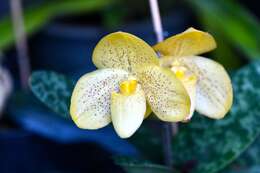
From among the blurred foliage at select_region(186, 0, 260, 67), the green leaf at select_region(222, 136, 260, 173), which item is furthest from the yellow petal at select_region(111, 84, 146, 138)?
the blurred foliage at select_region(186, 0, 260, 67)

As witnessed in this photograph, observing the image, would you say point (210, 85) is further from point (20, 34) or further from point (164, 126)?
point (20, 34)

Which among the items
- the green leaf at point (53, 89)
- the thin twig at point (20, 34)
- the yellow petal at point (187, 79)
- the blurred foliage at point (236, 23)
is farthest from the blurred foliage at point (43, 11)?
the yellow petal at point (187, 79)

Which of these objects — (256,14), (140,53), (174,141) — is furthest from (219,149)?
(256,14)

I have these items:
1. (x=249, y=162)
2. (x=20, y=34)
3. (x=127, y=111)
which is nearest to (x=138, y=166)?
(x=127, y=111)

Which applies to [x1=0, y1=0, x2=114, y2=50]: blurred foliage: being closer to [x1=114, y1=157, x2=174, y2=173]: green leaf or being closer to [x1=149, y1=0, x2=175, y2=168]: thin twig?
[x1=149, y1=0, x2=175, y2=168]: thin twig

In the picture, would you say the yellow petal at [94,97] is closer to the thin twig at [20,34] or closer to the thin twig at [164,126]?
the thin twig at [164,126]
